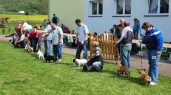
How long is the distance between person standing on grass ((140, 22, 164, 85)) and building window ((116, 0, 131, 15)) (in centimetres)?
1206

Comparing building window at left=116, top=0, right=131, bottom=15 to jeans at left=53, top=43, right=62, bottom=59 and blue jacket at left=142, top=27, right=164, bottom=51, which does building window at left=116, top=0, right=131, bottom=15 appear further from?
blue jacket at left=142, top=27, right=164, bottom=51

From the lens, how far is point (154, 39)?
8.44 meters

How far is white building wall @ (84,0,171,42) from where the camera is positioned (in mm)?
17672

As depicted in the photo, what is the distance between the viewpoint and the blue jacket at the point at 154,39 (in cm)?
834

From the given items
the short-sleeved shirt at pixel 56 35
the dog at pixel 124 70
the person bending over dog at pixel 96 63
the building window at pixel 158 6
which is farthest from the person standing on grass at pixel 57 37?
the building window at pixel 158 6

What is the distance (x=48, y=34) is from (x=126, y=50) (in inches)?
186

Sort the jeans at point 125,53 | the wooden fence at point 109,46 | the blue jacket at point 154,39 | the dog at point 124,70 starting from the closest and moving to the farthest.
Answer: the blue jacket at point 154,39
the dog at point 124,70
the jeans at point 125,53
the wooden fence at point 109,46

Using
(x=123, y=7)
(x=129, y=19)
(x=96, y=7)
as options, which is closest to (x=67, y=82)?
(x=129, y=19)

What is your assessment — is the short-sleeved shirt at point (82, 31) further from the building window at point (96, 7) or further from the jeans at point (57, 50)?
the building window at point (96, 7)

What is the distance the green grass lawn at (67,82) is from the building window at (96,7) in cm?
1228

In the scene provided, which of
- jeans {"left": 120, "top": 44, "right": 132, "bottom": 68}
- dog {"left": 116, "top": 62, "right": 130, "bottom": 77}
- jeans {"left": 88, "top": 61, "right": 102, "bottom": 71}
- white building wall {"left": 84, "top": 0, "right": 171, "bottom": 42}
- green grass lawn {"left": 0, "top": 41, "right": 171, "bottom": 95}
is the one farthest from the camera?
white building wall {"left": 84, "top": 0, "right": 171, "bottom": 42}


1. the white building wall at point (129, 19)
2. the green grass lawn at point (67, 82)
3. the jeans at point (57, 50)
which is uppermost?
the white building wall at point (129, 19)

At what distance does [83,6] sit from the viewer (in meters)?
24.7

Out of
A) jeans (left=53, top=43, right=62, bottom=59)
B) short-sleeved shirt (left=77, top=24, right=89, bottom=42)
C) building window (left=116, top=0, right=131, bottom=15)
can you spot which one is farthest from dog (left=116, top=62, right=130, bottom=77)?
building window (left=116, top=0, right=131, bottom=15)
